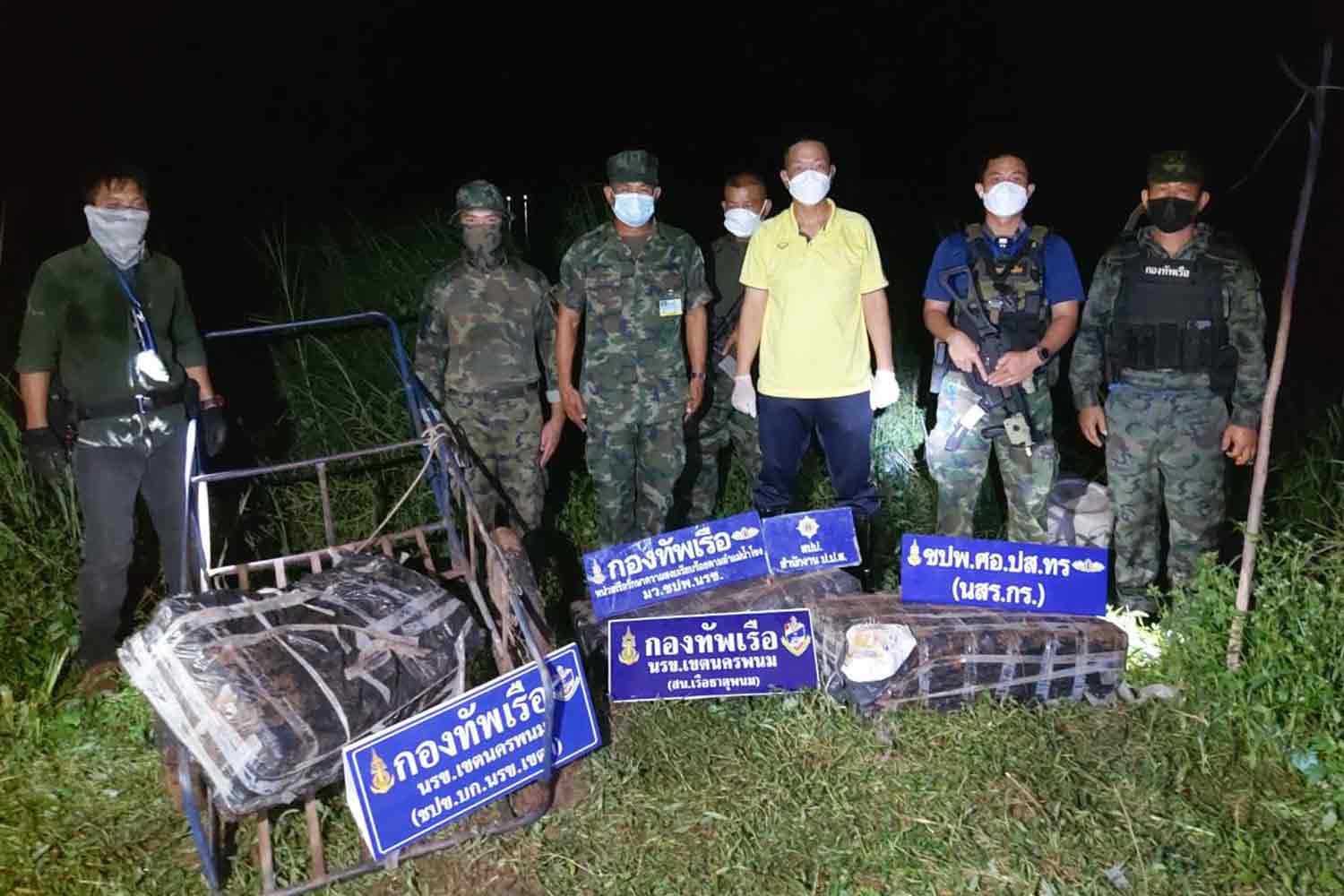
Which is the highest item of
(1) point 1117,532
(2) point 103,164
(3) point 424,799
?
(2) point 103,164

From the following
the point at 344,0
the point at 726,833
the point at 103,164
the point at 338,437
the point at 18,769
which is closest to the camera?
the point at 726,833

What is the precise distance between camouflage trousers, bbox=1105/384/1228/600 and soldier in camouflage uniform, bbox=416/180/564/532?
2612 mm

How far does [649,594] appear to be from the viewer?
441 centimetres

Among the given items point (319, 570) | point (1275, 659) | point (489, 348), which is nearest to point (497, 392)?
point (489, 348)

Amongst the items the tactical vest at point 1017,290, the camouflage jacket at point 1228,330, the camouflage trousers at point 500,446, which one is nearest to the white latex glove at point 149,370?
the camouflage trousers at point 500,446

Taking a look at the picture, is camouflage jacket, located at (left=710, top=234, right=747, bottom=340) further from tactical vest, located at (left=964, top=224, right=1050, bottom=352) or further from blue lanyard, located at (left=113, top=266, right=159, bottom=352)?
blue lanyard, located at (left=113, top=266, right=159, bottom=352)

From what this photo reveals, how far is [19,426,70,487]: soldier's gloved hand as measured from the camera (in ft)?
13.8

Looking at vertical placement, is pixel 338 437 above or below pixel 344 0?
below

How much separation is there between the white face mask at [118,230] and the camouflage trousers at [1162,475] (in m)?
4.25

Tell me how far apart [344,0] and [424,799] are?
741 cm

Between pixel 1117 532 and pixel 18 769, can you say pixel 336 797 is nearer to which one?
pixel 18 769

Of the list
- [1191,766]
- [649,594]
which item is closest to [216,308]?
[649,594]

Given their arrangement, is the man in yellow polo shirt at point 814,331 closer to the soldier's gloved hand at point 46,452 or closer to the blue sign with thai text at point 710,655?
the blue sign with thai text at point 710,655

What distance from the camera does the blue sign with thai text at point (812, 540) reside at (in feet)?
14.6
